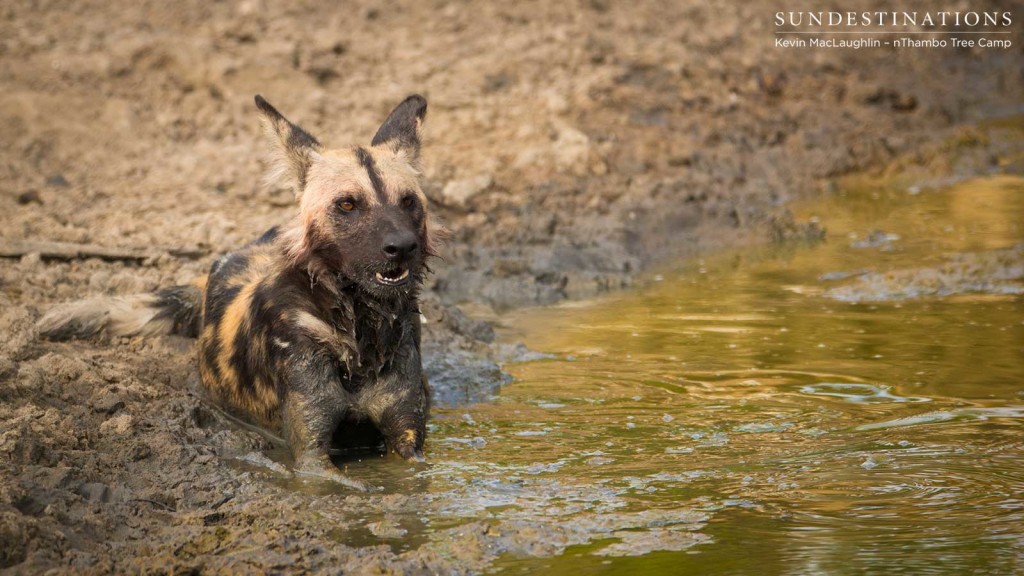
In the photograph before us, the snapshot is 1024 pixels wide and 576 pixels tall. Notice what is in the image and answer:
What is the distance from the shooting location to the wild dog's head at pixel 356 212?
565 cm

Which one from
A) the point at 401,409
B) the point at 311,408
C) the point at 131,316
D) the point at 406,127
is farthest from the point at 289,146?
the point at 131,316

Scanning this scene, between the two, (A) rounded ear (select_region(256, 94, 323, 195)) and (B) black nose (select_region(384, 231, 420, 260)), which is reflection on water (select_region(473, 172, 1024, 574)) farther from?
(A) rounded ear (select_region(256, 94, 323, 195))

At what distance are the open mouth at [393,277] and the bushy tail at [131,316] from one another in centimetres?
193

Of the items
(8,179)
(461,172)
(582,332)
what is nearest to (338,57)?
(461,172)

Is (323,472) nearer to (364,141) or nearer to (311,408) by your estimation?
(311,408)

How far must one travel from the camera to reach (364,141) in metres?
11.2

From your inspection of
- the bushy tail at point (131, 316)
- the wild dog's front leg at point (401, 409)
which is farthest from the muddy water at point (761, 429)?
the bushy tail at point (131, 316)

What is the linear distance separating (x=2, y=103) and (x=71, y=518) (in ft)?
26.1

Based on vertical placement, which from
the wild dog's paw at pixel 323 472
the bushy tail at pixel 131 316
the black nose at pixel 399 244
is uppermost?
the black nose at pixel 399 244

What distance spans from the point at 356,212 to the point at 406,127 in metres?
0.82

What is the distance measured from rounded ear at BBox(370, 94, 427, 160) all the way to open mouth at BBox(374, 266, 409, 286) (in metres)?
0.88

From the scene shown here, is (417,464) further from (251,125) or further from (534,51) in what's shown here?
(534,51)

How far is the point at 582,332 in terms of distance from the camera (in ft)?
27.0

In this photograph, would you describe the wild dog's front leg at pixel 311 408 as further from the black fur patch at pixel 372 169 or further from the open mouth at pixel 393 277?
the black fur patch at pixel 372 169
